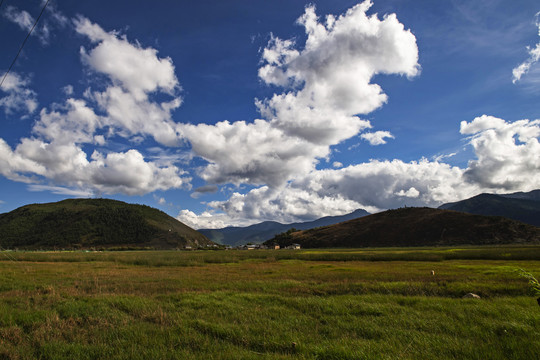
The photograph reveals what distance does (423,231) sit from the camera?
15275 cm

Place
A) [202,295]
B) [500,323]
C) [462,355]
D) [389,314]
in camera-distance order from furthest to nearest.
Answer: [202,295], [389,314], [500,323], [462,355]

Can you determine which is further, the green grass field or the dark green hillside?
A: the dark green hillside

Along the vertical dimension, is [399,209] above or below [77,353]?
above

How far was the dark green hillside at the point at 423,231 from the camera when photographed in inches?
4806

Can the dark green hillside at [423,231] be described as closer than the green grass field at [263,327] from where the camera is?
No

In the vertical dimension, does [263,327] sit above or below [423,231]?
above

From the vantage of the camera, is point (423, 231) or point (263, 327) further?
point (423, 231)

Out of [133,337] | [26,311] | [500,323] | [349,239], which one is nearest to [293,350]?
[133,337]

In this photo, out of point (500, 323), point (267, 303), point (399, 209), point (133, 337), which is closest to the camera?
point (133, 337)

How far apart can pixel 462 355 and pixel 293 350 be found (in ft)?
14.8

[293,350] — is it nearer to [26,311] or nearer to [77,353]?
[77,353]

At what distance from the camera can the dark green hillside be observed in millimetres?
122062

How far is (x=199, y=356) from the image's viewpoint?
7.42 m

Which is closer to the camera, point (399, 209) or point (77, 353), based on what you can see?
point (77, 353)
